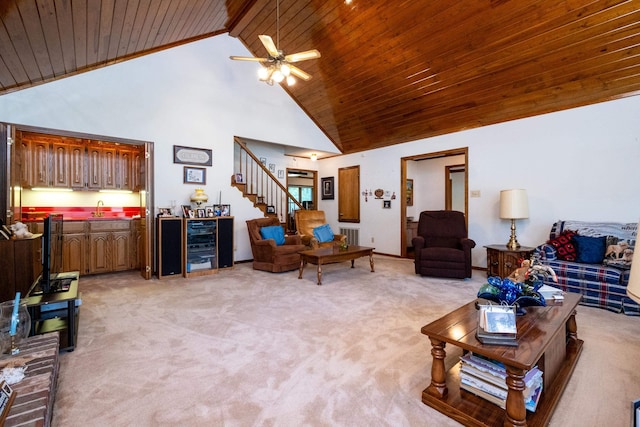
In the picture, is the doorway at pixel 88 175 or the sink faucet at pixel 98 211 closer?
the doorway at pixel 88 175

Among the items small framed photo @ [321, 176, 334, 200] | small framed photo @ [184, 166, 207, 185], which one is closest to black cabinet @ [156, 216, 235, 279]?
small framed photo @ [184, 166, 207, 185]

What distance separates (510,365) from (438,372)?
17.0 inches

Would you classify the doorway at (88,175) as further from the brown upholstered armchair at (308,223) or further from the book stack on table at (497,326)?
Answer: the book stack on table at (497,326)

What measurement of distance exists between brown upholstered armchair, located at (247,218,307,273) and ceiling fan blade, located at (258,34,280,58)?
281 centimetres

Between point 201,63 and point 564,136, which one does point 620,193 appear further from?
point 201,63

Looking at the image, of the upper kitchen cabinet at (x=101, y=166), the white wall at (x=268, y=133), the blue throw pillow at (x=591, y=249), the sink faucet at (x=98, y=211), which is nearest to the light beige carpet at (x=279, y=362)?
the blue throw pillow at (x=591, y=249)

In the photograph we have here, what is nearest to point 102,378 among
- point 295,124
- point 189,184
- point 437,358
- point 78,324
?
point 78,324

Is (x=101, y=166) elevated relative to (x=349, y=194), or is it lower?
elevated

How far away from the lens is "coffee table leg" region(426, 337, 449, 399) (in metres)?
1.65

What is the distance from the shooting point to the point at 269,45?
326 centimetres

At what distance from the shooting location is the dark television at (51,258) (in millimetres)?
2336

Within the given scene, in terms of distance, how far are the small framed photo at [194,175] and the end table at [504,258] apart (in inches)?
197

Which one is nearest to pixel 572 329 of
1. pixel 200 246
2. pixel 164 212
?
pixel 200 246

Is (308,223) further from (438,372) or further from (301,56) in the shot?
(438,372)
